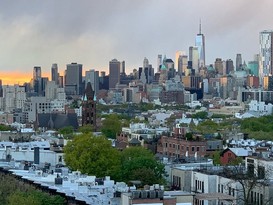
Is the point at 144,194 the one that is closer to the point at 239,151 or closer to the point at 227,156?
the point at 227,156

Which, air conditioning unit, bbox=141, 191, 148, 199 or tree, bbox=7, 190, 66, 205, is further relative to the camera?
tree, bbox=7, 190, 66, 205

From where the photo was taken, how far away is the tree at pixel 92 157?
210ft

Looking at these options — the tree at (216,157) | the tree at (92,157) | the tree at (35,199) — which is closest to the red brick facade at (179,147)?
the tree at (216,157)

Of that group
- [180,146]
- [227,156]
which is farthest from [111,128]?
[227,156]

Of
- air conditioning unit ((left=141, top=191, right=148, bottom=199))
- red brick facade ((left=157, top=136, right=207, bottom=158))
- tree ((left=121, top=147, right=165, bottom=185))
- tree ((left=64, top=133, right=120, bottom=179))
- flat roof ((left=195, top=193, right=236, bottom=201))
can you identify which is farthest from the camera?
red brick facade ((left=157, top=136, right=207, bottom=158))

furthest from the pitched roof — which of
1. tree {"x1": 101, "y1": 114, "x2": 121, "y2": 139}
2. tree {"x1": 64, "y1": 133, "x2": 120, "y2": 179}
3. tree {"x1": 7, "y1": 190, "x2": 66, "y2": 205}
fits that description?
tree {"x1": 101, "y1": 114, "x2": 121, "y2": 139}

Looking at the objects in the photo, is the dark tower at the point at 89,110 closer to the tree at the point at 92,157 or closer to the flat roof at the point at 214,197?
the tree at the point at 92,157

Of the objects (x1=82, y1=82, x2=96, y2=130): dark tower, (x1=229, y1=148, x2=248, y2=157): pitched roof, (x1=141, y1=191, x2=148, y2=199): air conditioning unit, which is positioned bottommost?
(x1=229, y1=148, x2=248, y2=157): pitched roof

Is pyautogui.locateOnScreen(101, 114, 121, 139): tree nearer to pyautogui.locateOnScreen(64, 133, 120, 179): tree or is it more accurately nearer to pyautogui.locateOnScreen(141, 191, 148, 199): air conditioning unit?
pyautogui.locateOnScreen(64, 133, 120, 179): tree

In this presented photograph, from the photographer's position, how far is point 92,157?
218ft

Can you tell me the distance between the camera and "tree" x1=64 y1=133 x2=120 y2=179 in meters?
64.0

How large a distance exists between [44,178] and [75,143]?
53.8 ft

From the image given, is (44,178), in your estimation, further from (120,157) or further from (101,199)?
(120,157)

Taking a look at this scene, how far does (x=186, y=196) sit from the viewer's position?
4391cm
